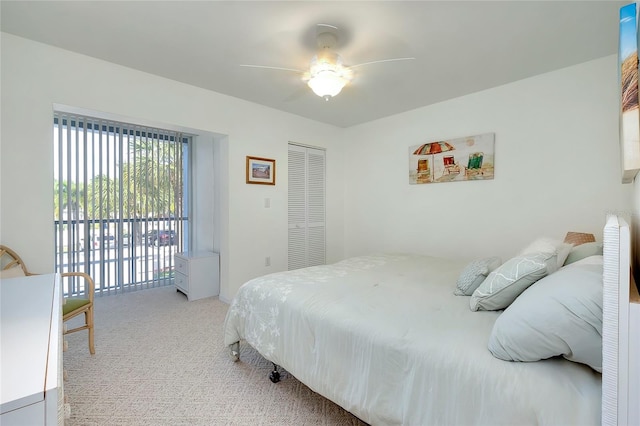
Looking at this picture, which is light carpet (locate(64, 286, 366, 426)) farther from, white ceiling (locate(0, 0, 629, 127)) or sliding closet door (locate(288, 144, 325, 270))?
white ceiling (locate(0, 0, 629, 127))

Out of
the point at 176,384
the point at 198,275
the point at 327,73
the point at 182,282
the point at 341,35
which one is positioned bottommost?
the point at 176,384

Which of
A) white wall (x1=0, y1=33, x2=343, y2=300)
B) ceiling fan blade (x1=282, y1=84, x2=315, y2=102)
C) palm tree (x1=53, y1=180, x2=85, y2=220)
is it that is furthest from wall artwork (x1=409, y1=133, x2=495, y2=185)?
palm tree (x1=53, y1=180, x2=85, y2=220)

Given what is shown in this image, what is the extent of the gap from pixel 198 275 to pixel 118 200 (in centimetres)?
159

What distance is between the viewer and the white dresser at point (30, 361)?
2.08ft

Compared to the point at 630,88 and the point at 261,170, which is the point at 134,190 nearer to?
the point at 261,170

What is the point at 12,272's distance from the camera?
208 cm

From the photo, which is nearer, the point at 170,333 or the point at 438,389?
the point at 438,389

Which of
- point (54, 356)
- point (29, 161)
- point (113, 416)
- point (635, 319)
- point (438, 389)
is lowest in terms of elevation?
point (113, 416)

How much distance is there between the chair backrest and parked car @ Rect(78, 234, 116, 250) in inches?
61.4

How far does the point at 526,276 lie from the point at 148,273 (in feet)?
15.1

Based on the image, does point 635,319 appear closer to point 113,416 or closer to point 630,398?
point 630,398

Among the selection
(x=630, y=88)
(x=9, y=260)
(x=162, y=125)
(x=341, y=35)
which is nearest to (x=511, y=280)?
(x=630, y=88)

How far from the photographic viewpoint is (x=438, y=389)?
1088mm

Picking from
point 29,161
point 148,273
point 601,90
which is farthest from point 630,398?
point 148,273
